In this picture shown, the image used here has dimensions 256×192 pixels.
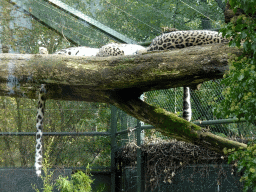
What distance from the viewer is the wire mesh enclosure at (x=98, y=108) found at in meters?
3.01

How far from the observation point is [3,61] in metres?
2.54

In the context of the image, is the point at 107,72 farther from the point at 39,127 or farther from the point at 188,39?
the point at 39,127

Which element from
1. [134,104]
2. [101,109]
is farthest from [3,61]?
[101,109]

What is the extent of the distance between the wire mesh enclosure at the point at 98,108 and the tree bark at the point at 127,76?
13cm

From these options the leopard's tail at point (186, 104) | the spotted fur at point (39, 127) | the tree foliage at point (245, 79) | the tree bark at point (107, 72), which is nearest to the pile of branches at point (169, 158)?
the leopard's tail at point (186, 104)

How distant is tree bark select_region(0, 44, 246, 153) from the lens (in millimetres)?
2070

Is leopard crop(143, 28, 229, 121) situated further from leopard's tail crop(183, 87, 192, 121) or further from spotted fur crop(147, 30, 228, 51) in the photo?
leopard's tail crop(183, 87, 192, 121)

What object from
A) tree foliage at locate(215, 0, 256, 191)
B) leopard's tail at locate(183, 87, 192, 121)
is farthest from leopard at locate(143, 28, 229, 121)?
tree foliage at locate(215, 0, 256, 191)

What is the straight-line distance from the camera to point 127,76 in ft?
7.36

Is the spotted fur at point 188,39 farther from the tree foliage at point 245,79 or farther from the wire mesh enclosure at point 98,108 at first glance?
the tree foliage at point 245,79

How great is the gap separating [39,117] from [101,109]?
4.19 feet

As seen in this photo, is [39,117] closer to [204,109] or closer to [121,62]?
[121,62]

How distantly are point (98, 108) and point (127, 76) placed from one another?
2075 millimetres

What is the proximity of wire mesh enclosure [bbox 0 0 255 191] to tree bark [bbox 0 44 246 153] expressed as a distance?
134mm
